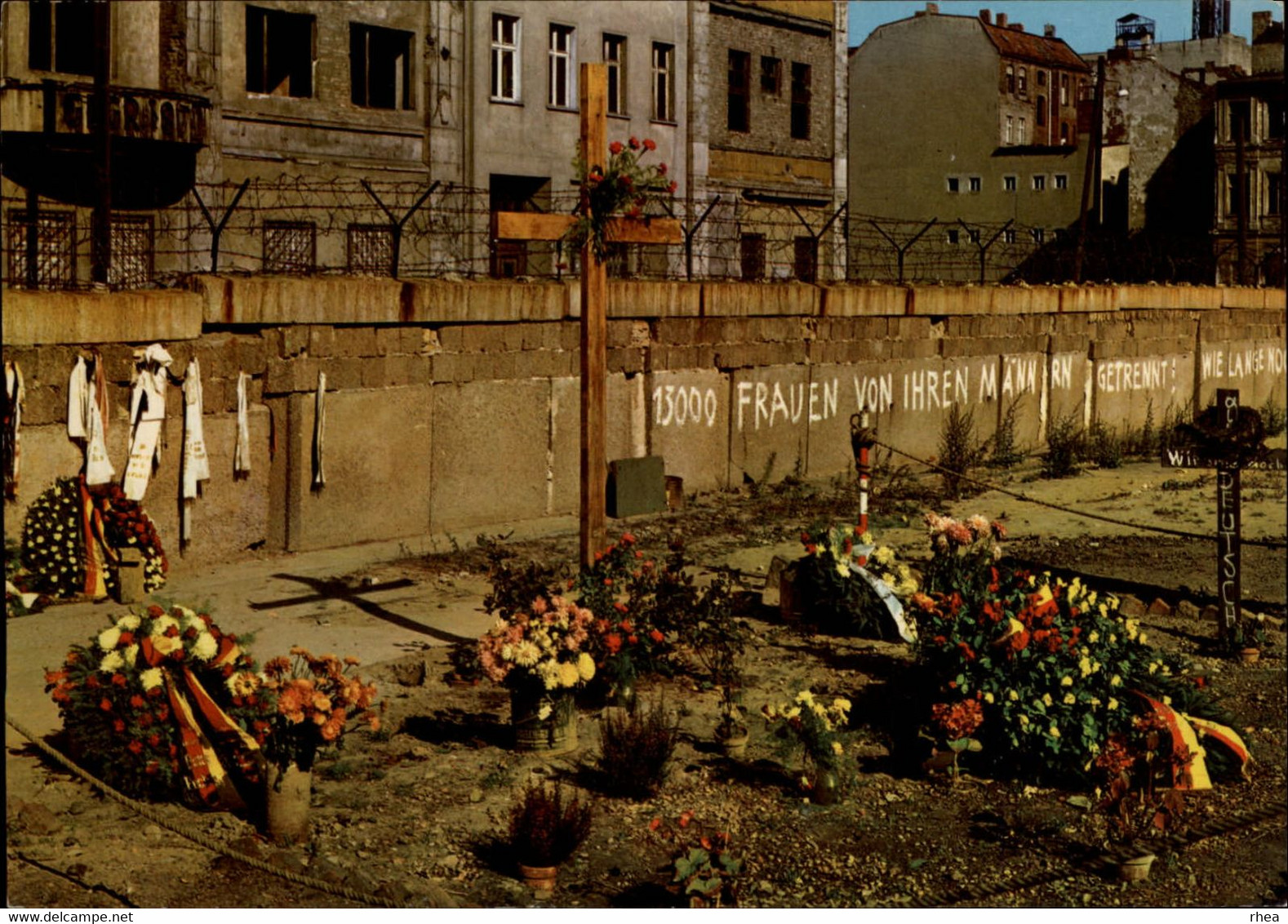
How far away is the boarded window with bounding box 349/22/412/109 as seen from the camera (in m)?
28.6

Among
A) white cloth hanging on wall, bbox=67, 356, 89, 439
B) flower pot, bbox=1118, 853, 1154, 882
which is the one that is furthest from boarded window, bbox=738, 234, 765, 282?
→ flower pot, bbox=1118, 853, 1154, 882

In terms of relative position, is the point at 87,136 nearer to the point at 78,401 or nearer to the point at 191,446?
the point at 191,446

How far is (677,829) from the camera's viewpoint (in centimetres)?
842

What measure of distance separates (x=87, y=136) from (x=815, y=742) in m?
19.8

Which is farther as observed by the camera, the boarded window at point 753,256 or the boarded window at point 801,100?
the boarded window at point 801,100

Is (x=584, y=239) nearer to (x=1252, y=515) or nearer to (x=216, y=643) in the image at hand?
(x=216, y=643)

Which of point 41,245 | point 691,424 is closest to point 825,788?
point 691,424

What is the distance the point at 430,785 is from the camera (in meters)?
9.02

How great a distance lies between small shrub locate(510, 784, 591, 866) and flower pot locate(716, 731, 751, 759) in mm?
1973

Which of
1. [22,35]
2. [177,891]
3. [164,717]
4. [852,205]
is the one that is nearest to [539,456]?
[164,717]

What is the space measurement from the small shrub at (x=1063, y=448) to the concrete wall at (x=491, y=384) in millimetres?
290

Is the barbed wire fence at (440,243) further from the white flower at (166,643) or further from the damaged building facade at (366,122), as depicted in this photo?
the white flower at (166,643)

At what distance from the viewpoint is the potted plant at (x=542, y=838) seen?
7.67 metres

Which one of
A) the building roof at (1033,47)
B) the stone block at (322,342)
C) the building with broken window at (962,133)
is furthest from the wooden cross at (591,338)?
the building roof at (1033,47)
